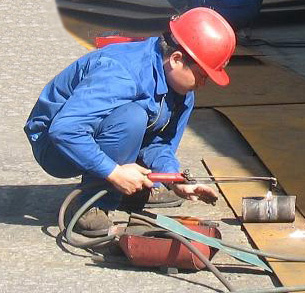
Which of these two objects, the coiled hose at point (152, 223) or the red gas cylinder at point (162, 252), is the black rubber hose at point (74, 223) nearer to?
the coiled hose at point (152, 223)

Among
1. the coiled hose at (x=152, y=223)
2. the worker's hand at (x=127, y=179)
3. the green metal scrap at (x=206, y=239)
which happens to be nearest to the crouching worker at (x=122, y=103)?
the worker's hand at (x=127, y=179)

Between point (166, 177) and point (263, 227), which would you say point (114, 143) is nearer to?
point (166, 177)

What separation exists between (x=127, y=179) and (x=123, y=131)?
0.72 ft

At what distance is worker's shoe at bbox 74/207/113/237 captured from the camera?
4098mm

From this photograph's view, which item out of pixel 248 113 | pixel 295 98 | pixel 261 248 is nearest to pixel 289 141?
pixel 248 113

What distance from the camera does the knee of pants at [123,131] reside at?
3.88 metres

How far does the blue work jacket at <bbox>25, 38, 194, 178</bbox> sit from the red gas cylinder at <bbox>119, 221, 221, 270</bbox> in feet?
1.03

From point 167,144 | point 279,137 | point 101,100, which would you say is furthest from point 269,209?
point 279,137

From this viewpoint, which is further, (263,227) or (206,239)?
(263,227)

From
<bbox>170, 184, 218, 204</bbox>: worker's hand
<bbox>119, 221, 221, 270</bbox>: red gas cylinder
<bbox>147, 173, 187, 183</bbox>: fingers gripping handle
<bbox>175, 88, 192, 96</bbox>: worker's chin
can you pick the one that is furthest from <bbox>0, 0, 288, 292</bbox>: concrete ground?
<bbox>175, 88, 192, 96</bbox>: worker's chin

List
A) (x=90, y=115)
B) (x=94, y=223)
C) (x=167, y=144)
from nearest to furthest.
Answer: (x=90, y=115) < (x=94, y=223) < (x=167, y=144)

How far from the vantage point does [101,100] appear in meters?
3.80

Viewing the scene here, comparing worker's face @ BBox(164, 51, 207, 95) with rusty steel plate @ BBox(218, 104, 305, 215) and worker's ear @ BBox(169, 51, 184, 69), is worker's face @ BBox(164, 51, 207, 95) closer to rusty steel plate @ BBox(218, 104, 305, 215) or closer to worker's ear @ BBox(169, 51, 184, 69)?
worker's ear @ BBox(169, 51, 184, 69)

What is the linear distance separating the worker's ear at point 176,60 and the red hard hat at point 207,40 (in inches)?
1.7
